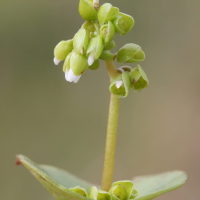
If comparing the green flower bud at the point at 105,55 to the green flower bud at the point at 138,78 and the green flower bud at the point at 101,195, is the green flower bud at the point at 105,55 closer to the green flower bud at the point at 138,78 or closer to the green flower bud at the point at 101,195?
the green flower bud at the point at 138,78

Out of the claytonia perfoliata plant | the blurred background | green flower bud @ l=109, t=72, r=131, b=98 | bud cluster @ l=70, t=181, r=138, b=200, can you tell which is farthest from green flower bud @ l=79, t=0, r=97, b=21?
the blurred background

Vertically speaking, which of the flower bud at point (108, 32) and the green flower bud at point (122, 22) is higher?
the green flower bud at point (122, 22)

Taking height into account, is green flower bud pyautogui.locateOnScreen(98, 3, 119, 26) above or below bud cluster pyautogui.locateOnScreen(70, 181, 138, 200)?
above

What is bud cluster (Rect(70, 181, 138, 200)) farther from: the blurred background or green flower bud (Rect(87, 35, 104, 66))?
the blurred background

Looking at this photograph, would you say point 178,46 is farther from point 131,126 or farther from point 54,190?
point 54,190

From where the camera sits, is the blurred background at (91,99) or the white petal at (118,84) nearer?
the white petal at (118,84)

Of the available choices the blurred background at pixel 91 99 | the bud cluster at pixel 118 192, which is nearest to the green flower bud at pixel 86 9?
the bud cluster at pixel 118 192

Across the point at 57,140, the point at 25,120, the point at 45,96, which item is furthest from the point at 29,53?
the point at 57,140
